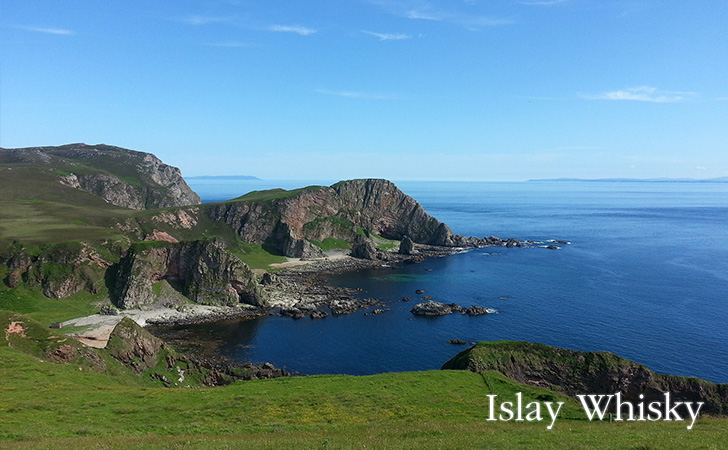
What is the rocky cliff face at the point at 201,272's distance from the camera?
106 m

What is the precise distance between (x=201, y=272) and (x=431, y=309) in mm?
59130

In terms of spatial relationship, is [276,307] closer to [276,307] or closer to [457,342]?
[276,307]

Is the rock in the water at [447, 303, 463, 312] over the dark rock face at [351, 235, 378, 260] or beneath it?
beneath

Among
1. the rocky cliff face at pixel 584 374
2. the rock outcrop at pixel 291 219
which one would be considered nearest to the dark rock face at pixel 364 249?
the rock outcrop at pixel 291 219

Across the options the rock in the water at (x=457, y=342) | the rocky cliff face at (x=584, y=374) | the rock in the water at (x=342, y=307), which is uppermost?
the rocky cliff face at (x=584, y=374)

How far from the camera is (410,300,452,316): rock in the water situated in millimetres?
102438

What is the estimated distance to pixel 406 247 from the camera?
186 m

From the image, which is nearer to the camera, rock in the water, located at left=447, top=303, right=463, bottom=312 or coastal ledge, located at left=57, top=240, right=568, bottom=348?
coastal ledge, located at left=57, top=240, right=568, bottom=348

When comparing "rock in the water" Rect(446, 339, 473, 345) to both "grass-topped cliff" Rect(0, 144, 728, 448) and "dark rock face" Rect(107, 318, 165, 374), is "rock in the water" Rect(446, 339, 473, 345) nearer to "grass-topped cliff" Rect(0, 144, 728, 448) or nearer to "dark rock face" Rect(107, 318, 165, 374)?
"grass-topped cliff" Rect(0, 144, 728, 448)

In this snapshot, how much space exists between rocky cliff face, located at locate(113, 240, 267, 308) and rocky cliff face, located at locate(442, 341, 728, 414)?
69877mm

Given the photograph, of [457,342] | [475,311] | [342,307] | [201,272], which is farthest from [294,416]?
[201,272]

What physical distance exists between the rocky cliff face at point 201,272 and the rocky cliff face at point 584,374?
229 feet

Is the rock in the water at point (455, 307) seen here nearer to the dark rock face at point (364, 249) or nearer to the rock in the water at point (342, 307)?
the rock in the water at point (342, 307)

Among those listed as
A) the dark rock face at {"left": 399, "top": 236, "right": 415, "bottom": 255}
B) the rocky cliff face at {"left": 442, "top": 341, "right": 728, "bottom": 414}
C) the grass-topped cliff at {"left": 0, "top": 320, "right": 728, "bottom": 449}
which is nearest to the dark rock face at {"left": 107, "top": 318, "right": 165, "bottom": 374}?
the grass-topped cliff at {"left": 0, "top": 320, "right": 728, "bottom": 449}
